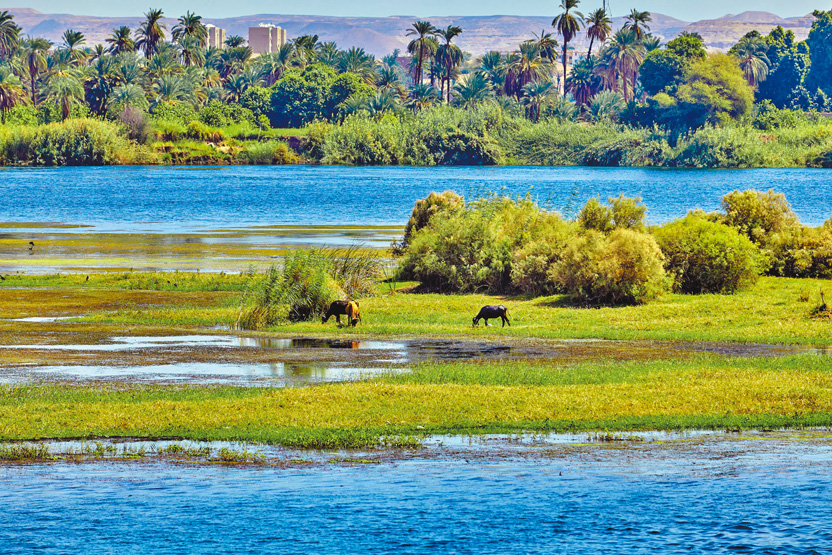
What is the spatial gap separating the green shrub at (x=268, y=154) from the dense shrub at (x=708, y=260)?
399 feet

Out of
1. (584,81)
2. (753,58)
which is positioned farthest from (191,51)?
(753,58)

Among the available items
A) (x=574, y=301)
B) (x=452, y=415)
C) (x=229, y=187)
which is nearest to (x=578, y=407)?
(x=452, y=415)

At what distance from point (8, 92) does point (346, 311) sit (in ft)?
443

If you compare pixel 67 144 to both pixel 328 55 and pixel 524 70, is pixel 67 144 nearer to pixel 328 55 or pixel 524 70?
pixel 328 55

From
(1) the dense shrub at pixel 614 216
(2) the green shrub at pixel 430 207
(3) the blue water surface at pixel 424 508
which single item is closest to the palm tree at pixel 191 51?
(2) the green shrub at pixel 430 207

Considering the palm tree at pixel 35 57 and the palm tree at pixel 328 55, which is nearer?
the palm tree at pixel 35 57

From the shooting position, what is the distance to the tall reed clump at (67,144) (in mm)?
138375

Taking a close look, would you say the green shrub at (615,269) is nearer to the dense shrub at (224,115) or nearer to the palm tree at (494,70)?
the dense shrub at (224,115)

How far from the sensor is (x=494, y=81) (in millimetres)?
173500

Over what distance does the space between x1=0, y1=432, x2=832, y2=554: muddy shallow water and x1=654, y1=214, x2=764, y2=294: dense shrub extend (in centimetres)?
1722

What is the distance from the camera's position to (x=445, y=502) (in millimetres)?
12492

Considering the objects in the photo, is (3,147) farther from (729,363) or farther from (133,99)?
(729,363)

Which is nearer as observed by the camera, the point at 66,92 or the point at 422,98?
the point at 66,92

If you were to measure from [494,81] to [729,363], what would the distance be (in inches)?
6154
